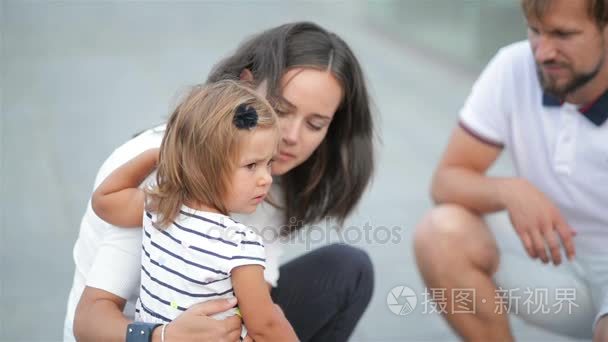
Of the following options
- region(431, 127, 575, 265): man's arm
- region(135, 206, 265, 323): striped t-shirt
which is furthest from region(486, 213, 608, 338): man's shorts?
region(135, 206, 265, 323): striped t-shirt

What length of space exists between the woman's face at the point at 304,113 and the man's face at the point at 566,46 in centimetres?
65

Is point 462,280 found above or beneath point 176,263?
beneath

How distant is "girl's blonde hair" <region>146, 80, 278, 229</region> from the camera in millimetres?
1726

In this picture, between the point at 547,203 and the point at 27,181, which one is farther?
the point at 27,181

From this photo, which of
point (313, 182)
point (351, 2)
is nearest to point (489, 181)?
point (313, 182)

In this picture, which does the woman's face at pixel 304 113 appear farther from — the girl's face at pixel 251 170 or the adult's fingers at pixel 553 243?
the adult's fingers at pixel 553 243

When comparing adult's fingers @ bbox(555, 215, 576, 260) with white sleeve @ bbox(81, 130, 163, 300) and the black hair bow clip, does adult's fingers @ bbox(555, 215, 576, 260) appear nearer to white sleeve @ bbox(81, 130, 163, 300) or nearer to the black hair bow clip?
the black hair bow clip

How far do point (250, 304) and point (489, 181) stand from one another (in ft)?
3.39

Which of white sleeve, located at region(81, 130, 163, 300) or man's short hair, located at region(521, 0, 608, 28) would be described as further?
man's short hair, located at region(521, 0, 608, 28)

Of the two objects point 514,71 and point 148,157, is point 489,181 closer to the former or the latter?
point 514,71

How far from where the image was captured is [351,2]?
24.2ft

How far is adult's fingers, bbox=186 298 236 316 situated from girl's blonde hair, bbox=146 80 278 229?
0.58 ft

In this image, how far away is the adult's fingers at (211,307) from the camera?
173 centimetres
